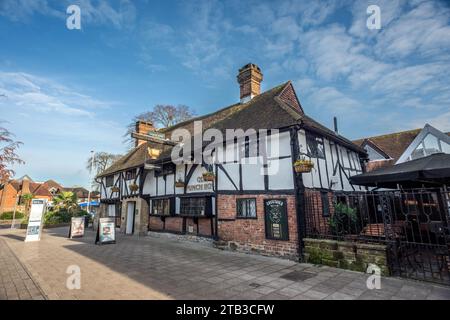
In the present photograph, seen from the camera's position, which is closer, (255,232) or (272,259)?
(272,259)

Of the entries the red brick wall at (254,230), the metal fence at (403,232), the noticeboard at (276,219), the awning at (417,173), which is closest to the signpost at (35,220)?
the red brick wall at (254,230)

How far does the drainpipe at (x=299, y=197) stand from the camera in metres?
6.68

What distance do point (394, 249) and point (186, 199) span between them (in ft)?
26.4

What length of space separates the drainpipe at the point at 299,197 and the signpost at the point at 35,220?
45.3ft

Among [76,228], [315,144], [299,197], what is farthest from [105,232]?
[315,144]

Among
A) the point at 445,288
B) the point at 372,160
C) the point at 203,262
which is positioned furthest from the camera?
the point at 372,160

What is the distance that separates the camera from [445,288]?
4395 millimetres

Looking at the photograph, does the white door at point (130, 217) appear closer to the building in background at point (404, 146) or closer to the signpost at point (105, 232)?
the signpost at point (105, 232)

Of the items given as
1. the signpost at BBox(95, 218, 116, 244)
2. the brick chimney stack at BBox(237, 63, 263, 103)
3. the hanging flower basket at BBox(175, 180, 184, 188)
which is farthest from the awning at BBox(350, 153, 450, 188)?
the signpost at BBox(95, 218, 116, 244)

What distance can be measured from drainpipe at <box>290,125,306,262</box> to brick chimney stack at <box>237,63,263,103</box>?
20.7ft

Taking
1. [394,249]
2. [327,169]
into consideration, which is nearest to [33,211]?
[327,169]

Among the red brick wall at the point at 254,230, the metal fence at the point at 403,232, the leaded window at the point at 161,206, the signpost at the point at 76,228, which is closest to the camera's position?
the metal fence at the point at 403,232

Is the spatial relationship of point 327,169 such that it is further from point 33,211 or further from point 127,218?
point 33,211

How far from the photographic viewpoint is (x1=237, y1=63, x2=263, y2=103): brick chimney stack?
12852 millimetres
